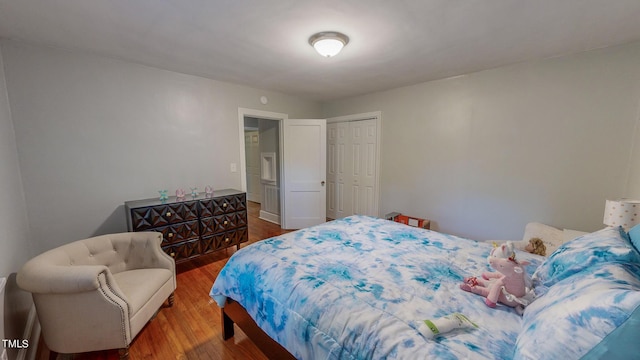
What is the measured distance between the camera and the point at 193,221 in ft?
8.86

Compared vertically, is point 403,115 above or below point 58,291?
above

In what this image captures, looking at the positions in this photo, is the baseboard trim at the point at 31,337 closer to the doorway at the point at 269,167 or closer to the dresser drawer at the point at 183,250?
the dresser drawer at the point at 183,250

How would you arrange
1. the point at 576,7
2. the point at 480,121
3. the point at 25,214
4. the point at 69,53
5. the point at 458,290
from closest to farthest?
the point at 458,290 → the point at 576,7 → the point at 25,214 → the point at 69,53 → the point at 480,121

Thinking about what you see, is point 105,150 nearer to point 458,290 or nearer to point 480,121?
point 458,290

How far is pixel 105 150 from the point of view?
2.48 metres

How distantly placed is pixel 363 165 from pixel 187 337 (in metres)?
3.31

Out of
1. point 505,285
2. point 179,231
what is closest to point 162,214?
point 179,231

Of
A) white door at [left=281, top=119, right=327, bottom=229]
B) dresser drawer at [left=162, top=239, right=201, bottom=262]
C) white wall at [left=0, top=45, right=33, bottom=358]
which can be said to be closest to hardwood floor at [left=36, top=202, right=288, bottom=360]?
dresser drawer at [left=162, top=239, right=201, bottom=262]

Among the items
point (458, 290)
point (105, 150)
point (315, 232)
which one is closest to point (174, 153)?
point (105, 150)

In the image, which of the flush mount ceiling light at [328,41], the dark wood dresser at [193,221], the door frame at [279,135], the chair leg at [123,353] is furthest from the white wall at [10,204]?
the flush mount ceiling light at [328,41]

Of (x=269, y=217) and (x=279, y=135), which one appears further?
(x=269, y=217)

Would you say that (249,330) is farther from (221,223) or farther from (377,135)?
(377,135)

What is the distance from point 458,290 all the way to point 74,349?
2331 mm

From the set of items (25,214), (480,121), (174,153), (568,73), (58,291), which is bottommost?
(58,291)
